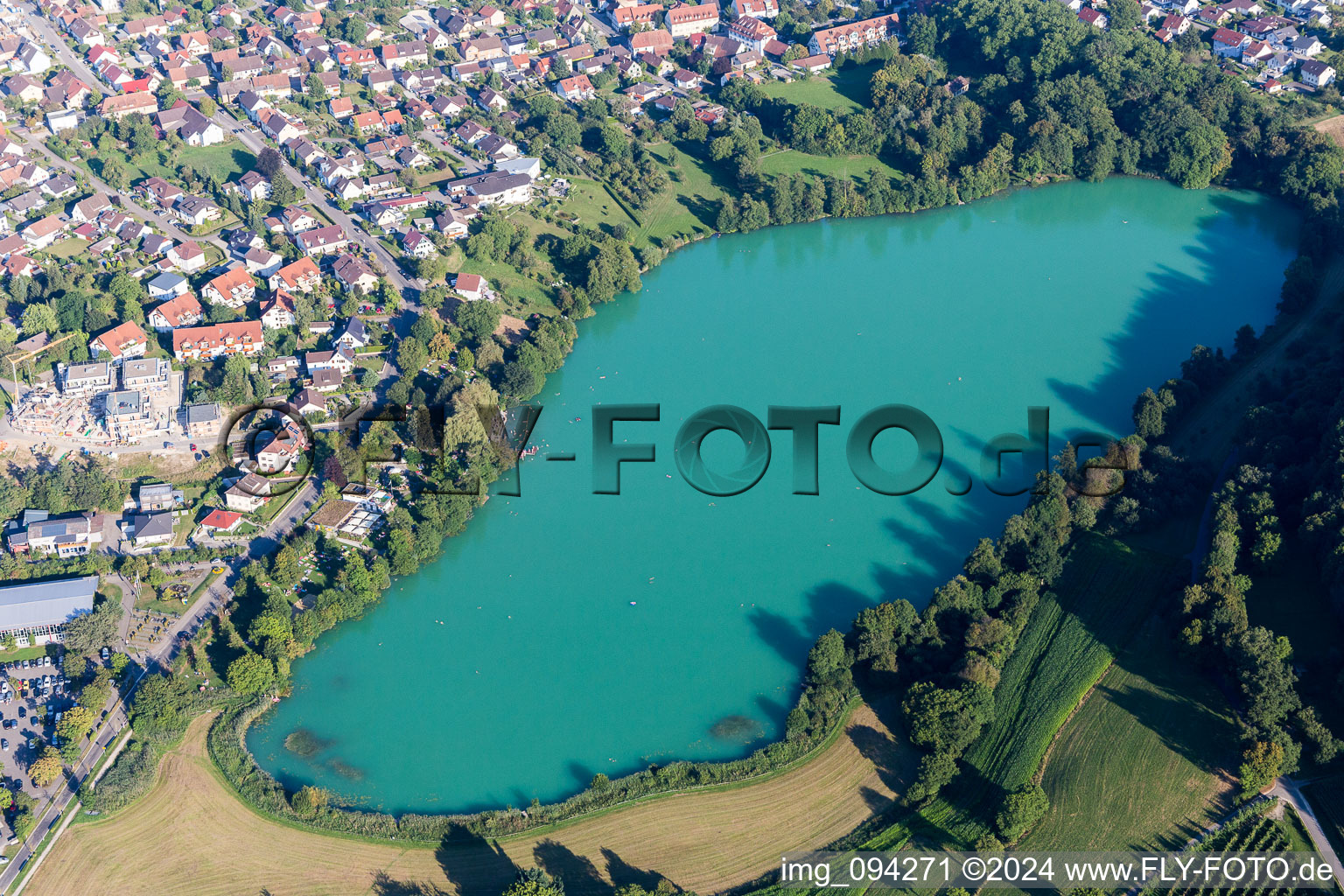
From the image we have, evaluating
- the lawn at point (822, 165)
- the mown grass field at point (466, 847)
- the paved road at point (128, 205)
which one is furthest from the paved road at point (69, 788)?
the lawn at point (822, 165)

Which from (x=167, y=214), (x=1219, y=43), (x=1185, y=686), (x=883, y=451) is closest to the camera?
(x=1185, y=686)

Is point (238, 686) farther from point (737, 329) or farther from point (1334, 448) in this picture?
point (1334, 448)

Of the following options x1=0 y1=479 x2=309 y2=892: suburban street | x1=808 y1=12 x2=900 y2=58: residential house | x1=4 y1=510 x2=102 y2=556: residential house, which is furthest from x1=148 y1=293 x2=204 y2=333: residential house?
x1=808 y1=12 x2=900 y2=58: residential house

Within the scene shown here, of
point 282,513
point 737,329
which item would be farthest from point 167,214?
point 737,329

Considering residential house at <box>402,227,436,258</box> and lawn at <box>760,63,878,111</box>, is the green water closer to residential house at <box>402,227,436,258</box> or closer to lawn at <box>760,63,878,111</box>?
residential house at <box>402,227,436,258</box>

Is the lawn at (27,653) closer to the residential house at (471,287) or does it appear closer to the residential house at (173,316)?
the residential house at (173,316)

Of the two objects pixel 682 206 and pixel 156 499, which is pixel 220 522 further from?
pixel 682 206
